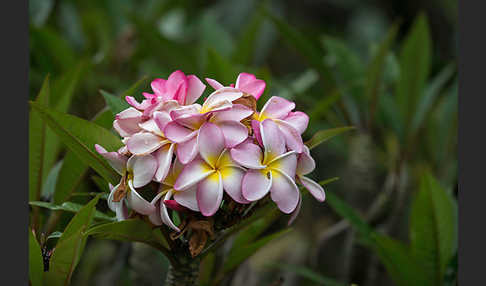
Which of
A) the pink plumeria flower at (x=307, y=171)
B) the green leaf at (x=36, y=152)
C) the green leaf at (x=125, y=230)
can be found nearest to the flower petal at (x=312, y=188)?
the pink plumeria flower at (x=307, y=171)

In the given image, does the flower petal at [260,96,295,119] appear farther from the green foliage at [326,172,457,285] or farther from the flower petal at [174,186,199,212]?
the green foliage at [326,172,457,285]

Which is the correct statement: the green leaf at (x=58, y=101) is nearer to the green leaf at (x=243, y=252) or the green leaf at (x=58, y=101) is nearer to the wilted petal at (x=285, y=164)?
the green leaf at (x=243, y=252)

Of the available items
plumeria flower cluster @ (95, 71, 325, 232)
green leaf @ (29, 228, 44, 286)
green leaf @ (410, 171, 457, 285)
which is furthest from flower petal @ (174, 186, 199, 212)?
green leaf @ (410, 171, 457, 285)

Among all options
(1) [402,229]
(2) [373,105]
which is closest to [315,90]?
(2) [373,105]

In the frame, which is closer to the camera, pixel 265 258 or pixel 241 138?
pixel 241 138

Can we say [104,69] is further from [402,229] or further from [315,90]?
[402,229]

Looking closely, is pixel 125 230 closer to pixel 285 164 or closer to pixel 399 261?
pixel 285 164
